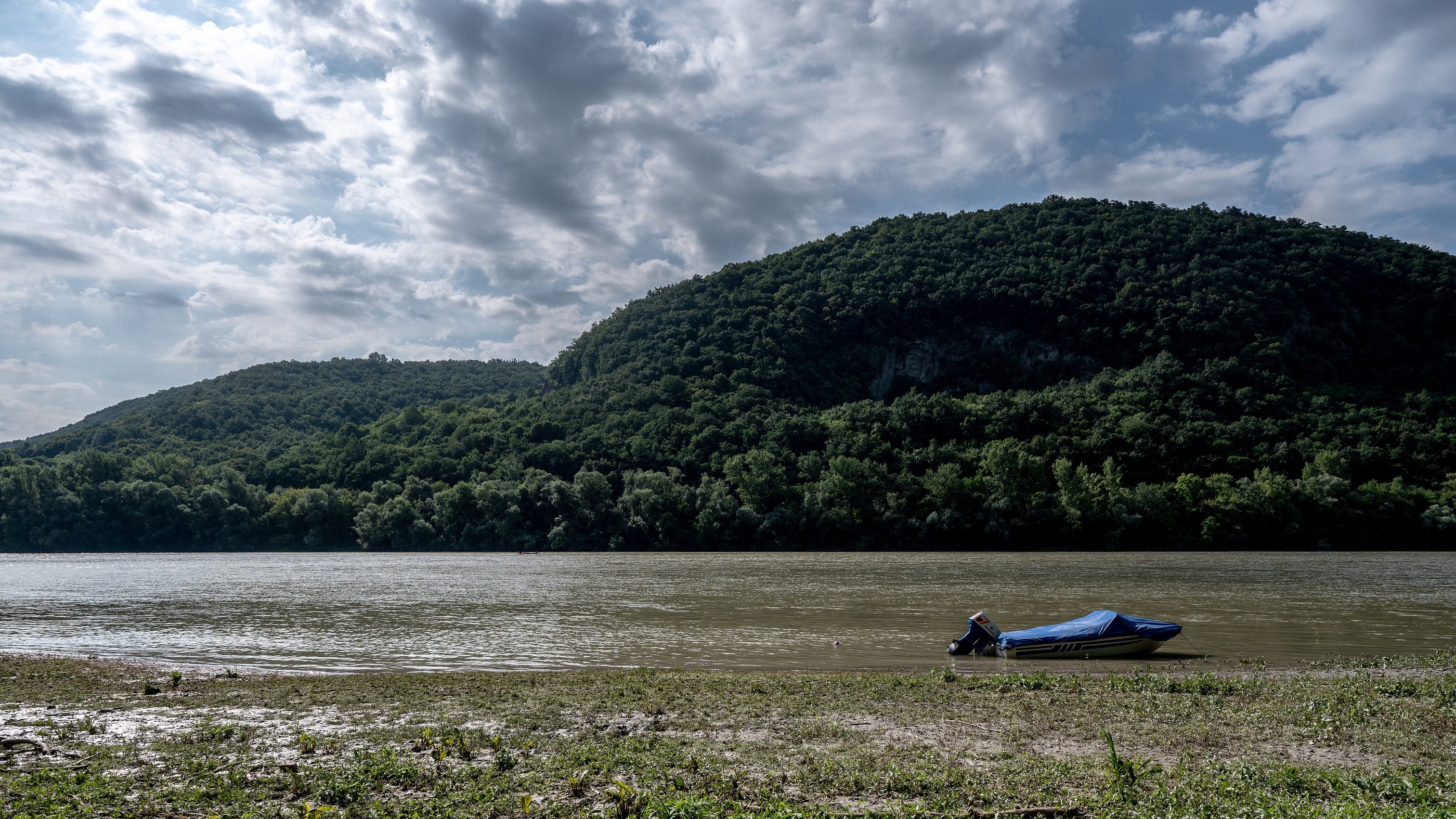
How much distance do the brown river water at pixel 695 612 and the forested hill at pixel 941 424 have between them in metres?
30.6

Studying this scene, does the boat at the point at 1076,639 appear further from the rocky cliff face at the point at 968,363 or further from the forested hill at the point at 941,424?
the rocky cliff face at the point at 968,363

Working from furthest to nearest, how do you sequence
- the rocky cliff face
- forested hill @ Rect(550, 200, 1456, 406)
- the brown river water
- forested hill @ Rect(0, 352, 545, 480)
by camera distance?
the rocky cliff face
forested hill @ Rect(0, 352, 545, 480)
forested hill @ Rect(550, 200, 1456, 406)
the brown river water

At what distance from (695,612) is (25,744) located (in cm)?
→ 2199

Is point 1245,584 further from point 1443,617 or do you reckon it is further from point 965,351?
point 965,351

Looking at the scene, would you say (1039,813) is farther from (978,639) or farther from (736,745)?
(978,639)

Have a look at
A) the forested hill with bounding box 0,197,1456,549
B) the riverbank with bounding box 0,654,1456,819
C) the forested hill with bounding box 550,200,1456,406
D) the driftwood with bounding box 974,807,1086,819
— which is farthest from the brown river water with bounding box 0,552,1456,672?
the forested hill with bounding box 550,200,1456,406

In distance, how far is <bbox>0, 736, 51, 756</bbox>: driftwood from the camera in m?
10.9

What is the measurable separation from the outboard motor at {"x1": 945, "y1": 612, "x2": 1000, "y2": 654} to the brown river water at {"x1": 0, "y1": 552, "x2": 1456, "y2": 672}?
55cm

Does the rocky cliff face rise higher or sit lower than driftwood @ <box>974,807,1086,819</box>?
higher

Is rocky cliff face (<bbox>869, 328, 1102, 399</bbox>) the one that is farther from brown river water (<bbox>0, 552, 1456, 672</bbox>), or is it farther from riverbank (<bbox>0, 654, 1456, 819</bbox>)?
riverbank (<bbox>0, 654, 1456, 819</bbox>)

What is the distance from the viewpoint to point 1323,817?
7480 mm

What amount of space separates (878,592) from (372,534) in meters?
89.4

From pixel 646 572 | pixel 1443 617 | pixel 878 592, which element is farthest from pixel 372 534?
pixel 1443 617

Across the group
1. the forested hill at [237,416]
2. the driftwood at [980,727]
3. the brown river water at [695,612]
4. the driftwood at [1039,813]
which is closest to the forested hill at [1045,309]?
the forested hill at [237,416]
